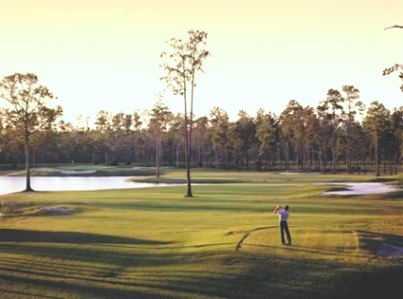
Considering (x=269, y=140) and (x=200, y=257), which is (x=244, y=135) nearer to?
(x=269, y=140)

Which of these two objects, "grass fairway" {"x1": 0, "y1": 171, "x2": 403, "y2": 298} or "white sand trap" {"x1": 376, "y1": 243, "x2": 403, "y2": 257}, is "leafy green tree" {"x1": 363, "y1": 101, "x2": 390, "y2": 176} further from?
"white sand trap" {"x1": 376, "y1": 243, "x2": 403, "y2": 257}

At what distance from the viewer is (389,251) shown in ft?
77.7

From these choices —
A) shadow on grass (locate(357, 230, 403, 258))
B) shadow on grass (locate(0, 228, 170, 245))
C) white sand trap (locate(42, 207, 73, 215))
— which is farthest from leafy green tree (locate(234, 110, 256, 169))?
shadow on grass (locate(357, 230, 403, 258))

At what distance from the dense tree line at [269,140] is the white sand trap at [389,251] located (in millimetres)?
54972

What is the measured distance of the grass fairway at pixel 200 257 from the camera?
20.1m

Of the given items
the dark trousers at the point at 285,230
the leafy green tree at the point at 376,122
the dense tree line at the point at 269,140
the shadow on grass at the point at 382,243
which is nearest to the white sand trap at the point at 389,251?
the shadow on grass at the point at 382,243

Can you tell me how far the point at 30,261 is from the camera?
80.0ft

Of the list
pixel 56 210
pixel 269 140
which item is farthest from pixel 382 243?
pixel 269 140

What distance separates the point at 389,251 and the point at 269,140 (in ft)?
426

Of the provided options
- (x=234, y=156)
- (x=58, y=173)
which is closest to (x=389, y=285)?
(x=58, y=173)

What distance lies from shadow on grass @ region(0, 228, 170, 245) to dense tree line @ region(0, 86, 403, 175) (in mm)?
42668

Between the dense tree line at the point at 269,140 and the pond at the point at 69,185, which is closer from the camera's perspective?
the pond at the point at 69,185

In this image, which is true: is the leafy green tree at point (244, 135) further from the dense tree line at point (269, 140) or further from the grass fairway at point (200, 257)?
the grass fairway at point (200, 257)

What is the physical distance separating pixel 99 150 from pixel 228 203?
14649 centimetres
